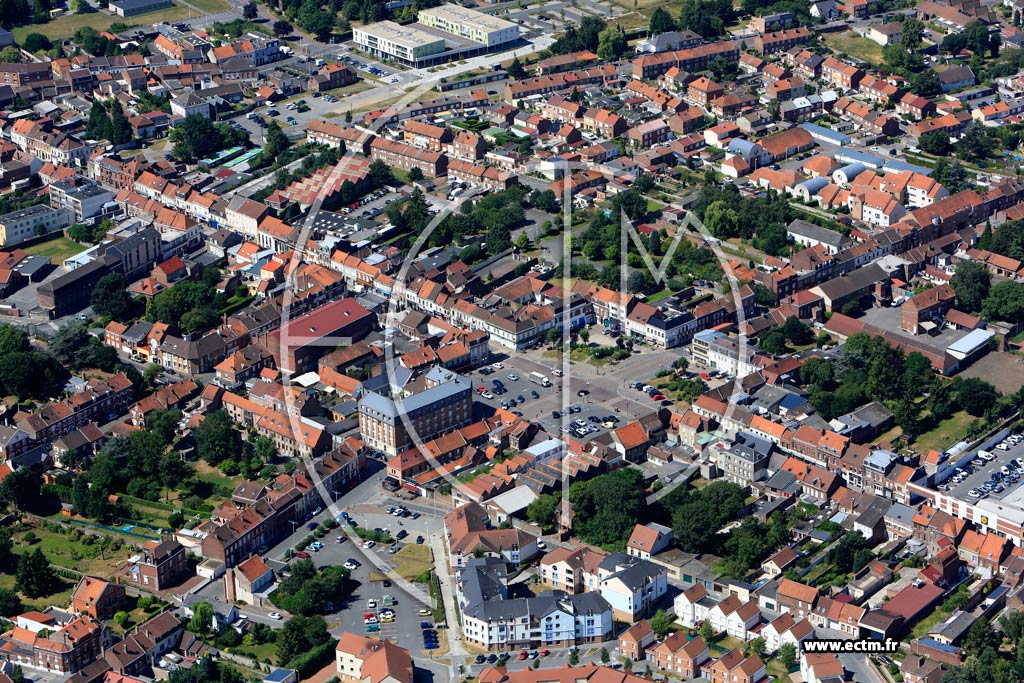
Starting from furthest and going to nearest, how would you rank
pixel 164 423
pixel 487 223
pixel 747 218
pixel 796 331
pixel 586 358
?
pixel 747 218 < pixel 487 223 < pixel 796 331 < pixel 586 358 < pixel 164 423

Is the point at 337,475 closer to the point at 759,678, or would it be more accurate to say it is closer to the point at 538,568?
the point at 538,568

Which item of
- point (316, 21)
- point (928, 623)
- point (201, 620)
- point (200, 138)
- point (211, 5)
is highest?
point (316, 21)

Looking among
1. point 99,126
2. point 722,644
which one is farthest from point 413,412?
point 99,126

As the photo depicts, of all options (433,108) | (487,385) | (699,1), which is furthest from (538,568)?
(699,1)

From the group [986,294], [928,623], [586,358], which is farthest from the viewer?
[986,294]

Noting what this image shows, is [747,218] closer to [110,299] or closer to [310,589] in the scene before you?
[110,299]

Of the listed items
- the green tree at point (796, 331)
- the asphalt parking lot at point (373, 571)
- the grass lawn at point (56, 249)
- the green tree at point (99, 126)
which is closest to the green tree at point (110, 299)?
the grass lawn at point (56, 249)

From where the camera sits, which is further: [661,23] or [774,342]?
[661,23]

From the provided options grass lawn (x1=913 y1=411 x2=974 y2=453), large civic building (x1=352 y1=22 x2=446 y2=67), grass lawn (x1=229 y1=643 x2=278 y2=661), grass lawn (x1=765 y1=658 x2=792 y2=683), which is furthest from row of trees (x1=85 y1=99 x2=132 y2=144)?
grass lawn (x1=765 y1=658 x2=792 y2=683)
